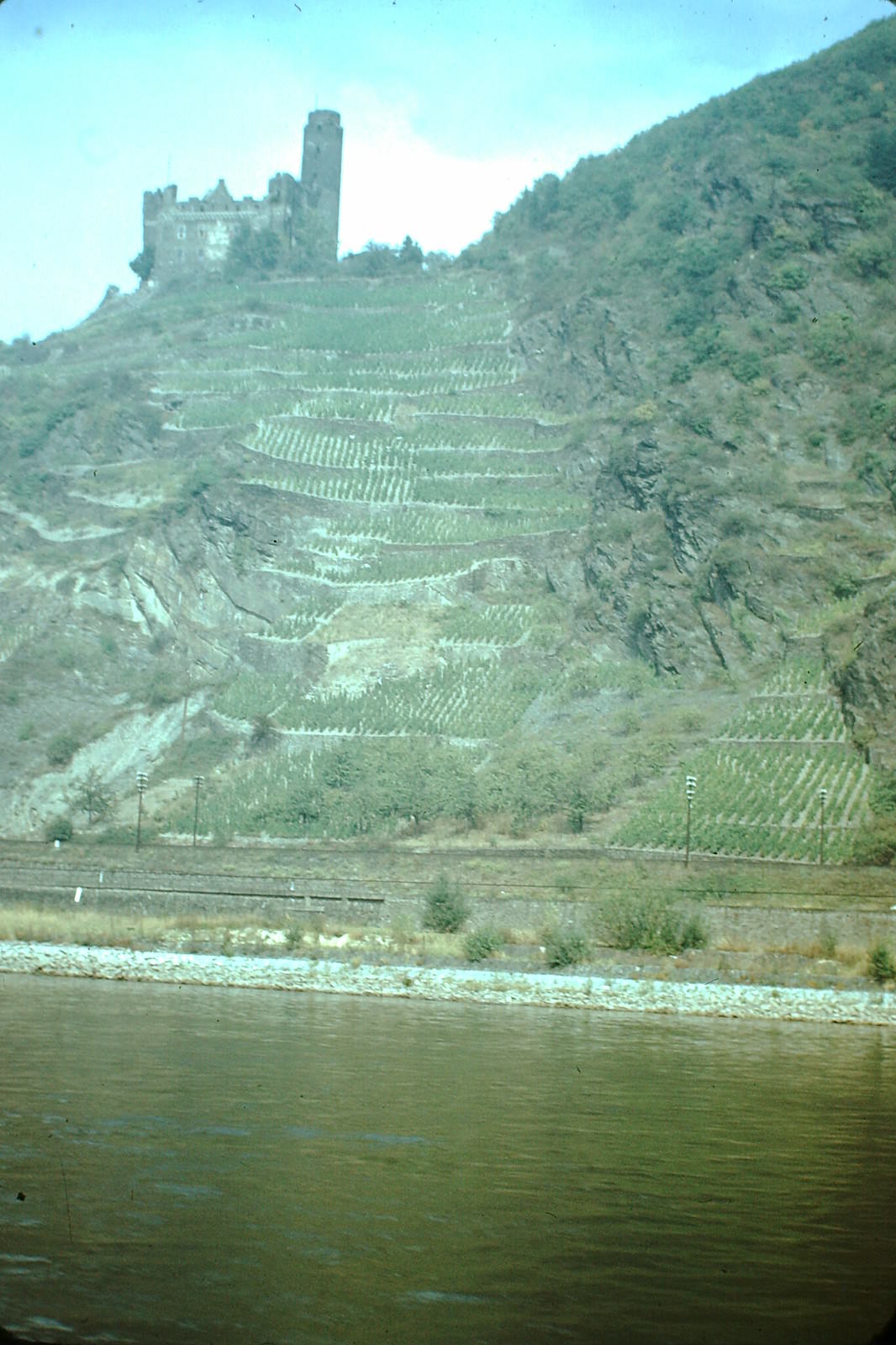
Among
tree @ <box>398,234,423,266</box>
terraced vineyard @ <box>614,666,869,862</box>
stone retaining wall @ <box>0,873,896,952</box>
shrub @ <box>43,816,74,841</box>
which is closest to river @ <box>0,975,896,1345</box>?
stone retaining wall @ <box>0,873,896,952</box>

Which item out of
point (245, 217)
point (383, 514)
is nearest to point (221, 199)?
point (245, 217)

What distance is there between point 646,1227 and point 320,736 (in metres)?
41.4

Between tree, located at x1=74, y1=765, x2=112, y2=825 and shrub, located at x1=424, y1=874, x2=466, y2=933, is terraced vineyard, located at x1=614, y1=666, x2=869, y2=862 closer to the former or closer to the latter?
shrub, located at x1=424, y1=874, x2=466, y2=933

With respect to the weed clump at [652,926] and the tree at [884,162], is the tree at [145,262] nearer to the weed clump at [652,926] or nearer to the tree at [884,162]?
the tree at [884,162]

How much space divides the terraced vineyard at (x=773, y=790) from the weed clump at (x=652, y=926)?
6.54 m

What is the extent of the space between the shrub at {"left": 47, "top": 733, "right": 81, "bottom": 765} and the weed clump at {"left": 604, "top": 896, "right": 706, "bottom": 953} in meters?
30.7

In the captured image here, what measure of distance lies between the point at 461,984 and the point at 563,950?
2.39 metres

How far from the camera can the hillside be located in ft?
152

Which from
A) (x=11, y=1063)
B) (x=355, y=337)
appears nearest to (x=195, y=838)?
(x=11, y=1063)

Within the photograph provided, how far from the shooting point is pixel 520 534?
2507 inches

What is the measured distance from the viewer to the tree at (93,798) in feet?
167

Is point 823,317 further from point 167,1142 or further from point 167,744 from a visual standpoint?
point 167,1142

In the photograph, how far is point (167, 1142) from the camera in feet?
43.7

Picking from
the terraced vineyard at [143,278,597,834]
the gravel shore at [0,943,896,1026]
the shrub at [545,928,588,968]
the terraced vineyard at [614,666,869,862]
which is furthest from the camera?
the terraced vineyard at [143,278,597,834]
